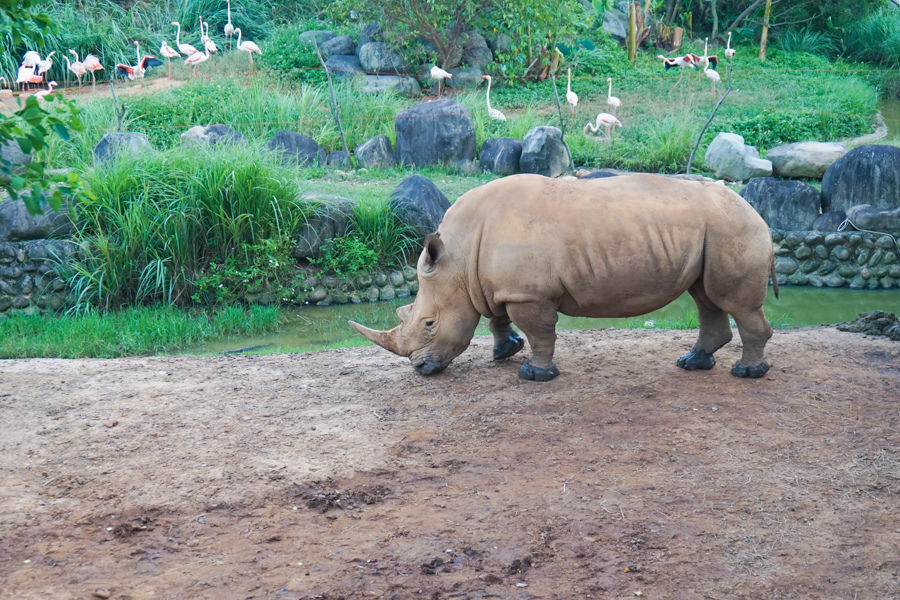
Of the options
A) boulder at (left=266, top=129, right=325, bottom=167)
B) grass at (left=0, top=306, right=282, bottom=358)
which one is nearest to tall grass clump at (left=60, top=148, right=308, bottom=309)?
grass at (left=0, top=306, right=282, bottom=358)

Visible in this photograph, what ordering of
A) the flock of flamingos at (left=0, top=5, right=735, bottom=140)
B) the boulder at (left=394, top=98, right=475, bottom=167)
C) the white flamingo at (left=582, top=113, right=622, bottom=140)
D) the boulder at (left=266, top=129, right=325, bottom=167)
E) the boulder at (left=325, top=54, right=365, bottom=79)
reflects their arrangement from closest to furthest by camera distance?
the boulder at (left=266, top=129, right=325, bottom=167) < the boulder at (left=394, top=98, right=475, bottom=167) < the white flamingo at (left=582, top=113, right=622, bottom=140) < the flock of flamingos at (left=0, top=5, right=735, bottom=140) < the boulder at (left=325, top=54, right=365, bottom=79)

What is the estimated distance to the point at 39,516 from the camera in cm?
422

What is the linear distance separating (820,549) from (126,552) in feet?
9.64

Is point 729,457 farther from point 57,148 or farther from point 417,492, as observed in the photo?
point 57,148

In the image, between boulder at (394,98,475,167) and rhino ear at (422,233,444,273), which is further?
boulder at (394,98,475,167)

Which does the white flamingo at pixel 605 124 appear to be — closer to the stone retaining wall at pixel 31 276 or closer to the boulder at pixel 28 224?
the boulder at pixel 28 224

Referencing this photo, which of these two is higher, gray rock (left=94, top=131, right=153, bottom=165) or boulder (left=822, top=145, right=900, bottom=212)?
gray rock (left=94, top=131, right=153, bottom=165)

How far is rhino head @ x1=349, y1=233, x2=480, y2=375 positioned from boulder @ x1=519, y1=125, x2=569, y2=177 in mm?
8189

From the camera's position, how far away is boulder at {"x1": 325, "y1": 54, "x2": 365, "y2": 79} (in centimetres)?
1845

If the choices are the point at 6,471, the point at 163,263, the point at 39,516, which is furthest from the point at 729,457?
the point at 163,263

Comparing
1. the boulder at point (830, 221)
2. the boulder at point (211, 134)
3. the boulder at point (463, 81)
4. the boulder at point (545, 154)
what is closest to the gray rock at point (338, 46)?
the boulder at point (463, 81)

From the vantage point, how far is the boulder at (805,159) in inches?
537

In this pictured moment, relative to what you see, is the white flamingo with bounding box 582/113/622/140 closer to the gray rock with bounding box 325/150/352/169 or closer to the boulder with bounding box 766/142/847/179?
the boulder with bounding box 766/142/847/179

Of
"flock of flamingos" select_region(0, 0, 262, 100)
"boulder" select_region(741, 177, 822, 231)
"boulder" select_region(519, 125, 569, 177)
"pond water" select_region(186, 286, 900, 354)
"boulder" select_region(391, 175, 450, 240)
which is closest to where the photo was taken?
"pond water" select_region(186, 286, 900, 354)
